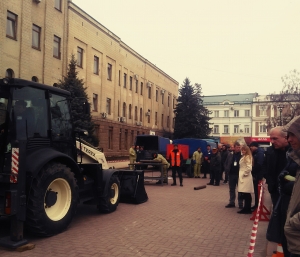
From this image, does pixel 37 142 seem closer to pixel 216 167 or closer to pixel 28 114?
pixel 28 114

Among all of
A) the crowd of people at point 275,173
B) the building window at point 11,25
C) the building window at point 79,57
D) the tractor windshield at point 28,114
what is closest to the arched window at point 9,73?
the building window at point 11,25

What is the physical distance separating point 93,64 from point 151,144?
31.7ft

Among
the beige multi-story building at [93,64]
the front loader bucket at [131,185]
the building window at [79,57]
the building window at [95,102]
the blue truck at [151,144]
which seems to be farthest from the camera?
the building window at [95,102]

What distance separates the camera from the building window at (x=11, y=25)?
21.3 metres

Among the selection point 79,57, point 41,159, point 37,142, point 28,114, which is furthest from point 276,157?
point 79,57

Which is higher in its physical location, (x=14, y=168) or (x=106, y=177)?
(x=14, y=168)

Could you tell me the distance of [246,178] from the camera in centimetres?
940

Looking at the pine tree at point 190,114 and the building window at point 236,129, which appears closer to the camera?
the pine tree at point 190,114

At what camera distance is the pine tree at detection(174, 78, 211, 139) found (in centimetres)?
5302

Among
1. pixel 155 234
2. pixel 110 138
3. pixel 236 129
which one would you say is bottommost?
pixel 155 234

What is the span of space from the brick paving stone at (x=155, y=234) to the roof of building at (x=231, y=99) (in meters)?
77.2

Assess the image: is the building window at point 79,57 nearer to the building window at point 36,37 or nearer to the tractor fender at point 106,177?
the building window at point 36,37

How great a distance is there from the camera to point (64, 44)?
27.0m

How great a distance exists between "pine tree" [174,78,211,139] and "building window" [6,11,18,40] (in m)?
34.2
